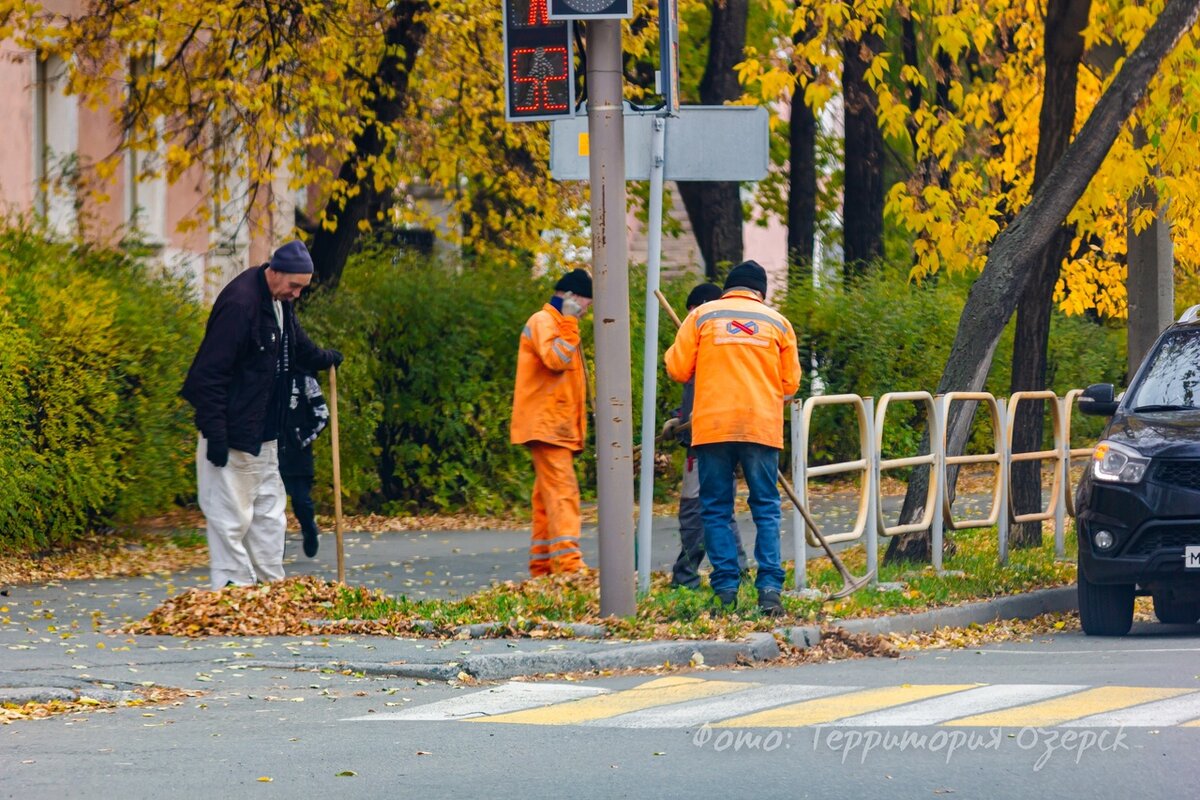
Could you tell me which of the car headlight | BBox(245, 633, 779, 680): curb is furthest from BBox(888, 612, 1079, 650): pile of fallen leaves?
BBox(245, 633, 779, 680): curb

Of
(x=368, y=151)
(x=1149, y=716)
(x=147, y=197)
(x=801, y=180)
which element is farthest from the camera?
(x=801, y=180)

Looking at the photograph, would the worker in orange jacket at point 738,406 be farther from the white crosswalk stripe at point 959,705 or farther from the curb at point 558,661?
the white crosswalk stripe at point 959,705

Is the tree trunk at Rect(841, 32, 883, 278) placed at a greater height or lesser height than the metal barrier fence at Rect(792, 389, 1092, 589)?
greater

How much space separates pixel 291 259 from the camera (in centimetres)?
1115

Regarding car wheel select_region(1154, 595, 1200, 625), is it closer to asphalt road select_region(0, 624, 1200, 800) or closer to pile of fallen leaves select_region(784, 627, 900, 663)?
pile of fallen leaves select_region(784, 627, 900, 663)

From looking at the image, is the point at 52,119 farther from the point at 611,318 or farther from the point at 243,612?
the point at 611,318

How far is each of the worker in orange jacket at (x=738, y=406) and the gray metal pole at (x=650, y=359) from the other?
0.33 m

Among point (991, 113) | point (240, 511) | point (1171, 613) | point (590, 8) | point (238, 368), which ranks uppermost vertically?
point (991, 113)

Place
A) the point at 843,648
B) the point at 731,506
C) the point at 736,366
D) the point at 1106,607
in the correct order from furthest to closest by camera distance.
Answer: the point at 1106,607 → the point at 731,506 → the point at 736,366 → the point at 843,648

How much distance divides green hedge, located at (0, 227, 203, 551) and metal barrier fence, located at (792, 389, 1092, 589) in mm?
4850

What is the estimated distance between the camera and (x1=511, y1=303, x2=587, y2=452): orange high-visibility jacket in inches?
493

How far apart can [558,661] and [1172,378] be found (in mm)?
4424

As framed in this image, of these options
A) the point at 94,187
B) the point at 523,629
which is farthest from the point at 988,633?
the point at 94,187

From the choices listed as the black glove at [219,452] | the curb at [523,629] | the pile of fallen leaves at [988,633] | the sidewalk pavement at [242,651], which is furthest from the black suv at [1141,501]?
the black glove at [219,452]
